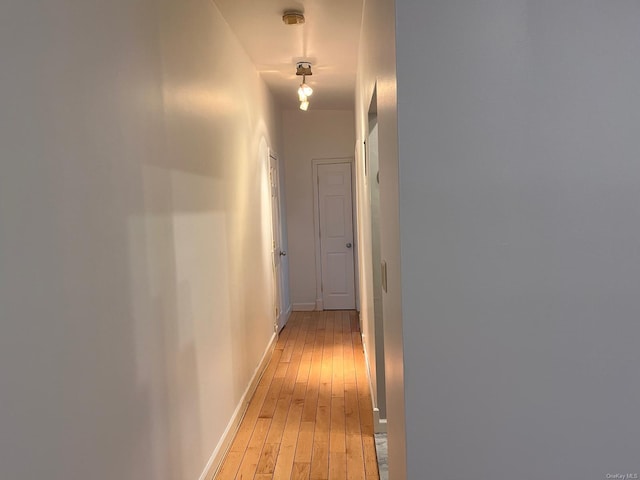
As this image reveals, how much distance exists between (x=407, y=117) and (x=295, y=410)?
2635mm

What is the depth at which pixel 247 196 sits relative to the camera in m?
3.75

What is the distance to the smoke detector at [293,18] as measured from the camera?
3.01 meters

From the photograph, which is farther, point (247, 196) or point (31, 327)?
point (247, 196)

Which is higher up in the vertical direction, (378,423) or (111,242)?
(111,242)

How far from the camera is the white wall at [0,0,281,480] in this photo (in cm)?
112

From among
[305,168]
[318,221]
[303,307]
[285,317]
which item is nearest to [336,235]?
[318,221]

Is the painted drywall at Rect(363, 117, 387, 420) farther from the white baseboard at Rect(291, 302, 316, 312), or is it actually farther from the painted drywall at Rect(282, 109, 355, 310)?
the white baseboard at Rect(291, 302, 316, 312)

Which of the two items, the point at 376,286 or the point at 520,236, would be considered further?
the point at 376,286

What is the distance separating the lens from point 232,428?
9.71 ft

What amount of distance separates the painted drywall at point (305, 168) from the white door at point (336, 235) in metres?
0.15

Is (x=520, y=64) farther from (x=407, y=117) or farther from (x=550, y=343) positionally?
(x=550, y=343)

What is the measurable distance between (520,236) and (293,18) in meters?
2.33

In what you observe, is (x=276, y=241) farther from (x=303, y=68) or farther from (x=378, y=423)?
(x=378, y=423)

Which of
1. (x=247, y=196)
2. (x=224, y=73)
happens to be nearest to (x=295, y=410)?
(x=247, y=196)
